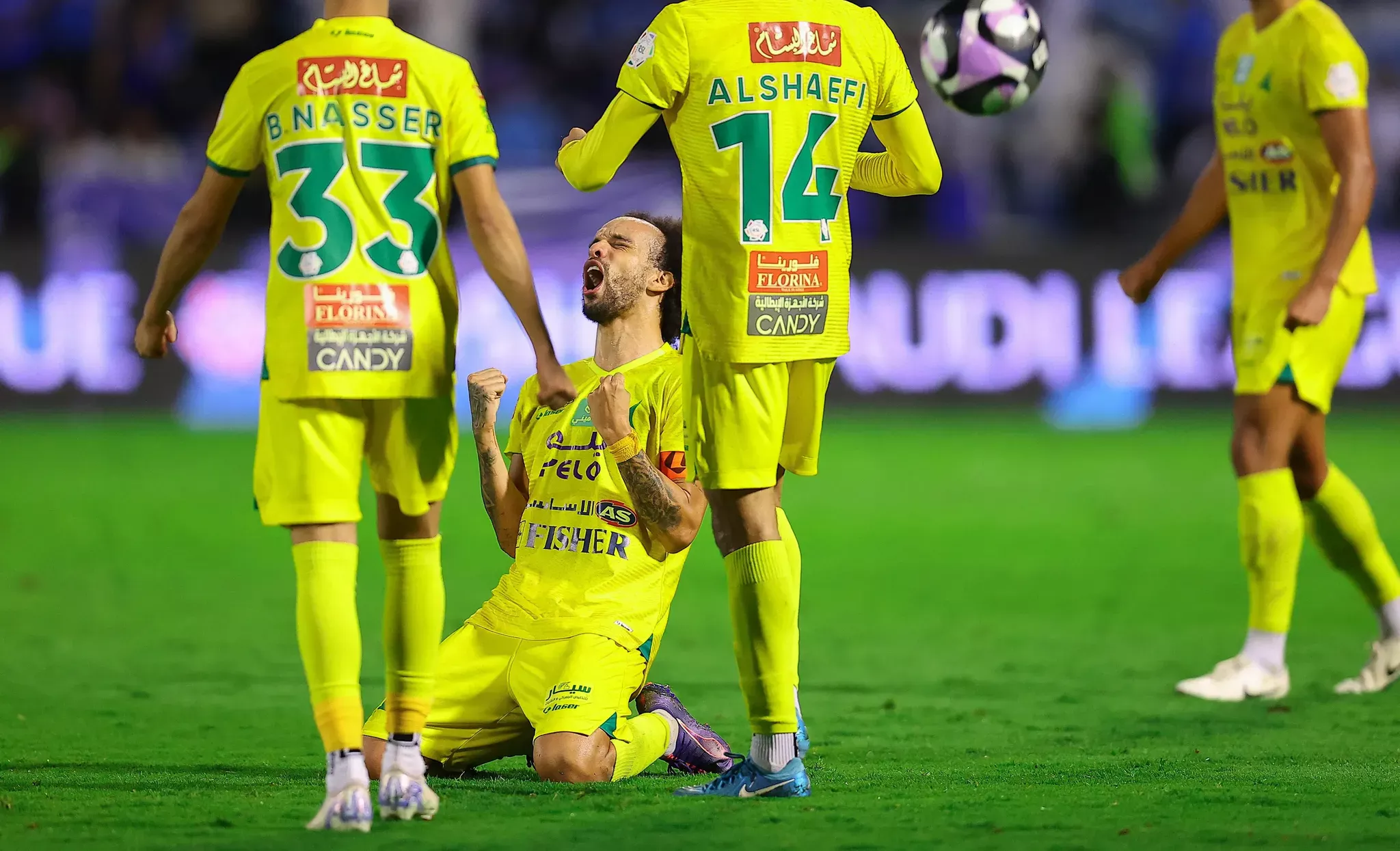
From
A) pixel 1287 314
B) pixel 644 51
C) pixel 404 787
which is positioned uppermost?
pixel 644 51

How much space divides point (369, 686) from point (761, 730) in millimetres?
2633

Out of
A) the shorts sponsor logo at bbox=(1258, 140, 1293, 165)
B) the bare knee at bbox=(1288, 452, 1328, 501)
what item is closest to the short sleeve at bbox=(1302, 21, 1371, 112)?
the shorts sponsor logo at bbox=(1258, 140, 1293, 165)

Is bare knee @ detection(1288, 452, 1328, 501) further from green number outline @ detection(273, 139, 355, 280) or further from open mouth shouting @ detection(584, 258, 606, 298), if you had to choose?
green number outline @ detection(273, 139, 355, 280)

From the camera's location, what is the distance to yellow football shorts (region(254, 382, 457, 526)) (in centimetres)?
432

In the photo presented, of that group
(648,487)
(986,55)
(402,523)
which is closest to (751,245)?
(648,487)

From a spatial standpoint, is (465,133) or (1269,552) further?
(1269,552)

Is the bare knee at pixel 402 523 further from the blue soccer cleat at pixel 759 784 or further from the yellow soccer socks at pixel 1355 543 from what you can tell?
the yellow soccer socks at pixel 1355 543

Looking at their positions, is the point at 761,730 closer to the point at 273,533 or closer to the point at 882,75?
the point at 882,75

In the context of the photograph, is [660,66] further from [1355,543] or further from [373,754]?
[1355,543]

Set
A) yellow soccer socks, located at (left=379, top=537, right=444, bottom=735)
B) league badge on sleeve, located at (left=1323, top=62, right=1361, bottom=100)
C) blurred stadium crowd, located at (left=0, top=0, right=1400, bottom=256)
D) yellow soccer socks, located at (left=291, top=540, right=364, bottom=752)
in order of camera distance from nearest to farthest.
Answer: yellow soccer socks, located at (left=291, top=540, right=364, bottom=752) → yellow soccer socks, located at (left=379, top=537, right=444, bottom=735) → league badge on sleeve, located at (left=1323, top=62, right=1361, bottom=100) → blurred stadium crowd, located at (left=0, top=0, right=1400, bottom=256)

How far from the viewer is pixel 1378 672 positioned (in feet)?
22.0

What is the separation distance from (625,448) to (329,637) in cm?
110

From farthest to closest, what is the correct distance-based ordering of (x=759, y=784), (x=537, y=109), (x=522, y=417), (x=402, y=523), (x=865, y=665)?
(x=537, y=109), (x=865, y=665), (x=522, y=417), (x=759, y=784), (x=402, y=523)

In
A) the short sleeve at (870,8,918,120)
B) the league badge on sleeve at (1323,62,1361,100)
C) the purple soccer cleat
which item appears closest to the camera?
the short sleeve at (870,8,918,120)
